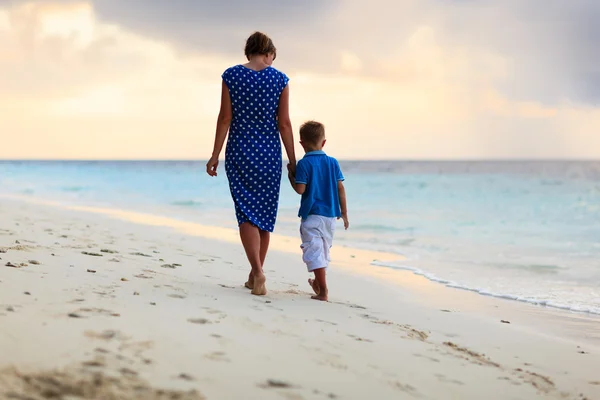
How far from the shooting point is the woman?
4.21 m

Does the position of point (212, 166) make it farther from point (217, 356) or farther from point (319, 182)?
point (217, 356)

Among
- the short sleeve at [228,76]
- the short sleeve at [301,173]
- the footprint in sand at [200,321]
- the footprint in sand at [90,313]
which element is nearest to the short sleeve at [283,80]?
the short sleeve at [228,76]

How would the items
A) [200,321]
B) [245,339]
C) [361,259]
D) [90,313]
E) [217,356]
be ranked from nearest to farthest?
[217,356], [245,339], [90,313], [200,321], [361,259]

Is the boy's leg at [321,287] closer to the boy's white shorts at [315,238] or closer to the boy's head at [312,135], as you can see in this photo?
the boy's white shorts at [315,238]

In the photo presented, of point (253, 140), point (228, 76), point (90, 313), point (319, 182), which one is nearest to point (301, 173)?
point (319, 182)

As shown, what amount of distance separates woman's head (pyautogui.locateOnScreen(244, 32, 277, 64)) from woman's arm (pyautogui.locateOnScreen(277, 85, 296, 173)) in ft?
0.93

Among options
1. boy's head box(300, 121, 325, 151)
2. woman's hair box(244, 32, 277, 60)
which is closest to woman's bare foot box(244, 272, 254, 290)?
boy's head box(300, 121, 325, 151)

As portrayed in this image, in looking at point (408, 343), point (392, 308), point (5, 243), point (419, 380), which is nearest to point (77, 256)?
point (5, 243)

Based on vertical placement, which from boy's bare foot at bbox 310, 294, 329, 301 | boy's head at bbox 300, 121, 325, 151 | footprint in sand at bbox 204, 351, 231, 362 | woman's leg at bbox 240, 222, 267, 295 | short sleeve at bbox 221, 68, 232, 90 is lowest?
boy's bare foot at bbox 310, 294, 329, 301

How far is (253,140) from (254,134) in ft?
0.14

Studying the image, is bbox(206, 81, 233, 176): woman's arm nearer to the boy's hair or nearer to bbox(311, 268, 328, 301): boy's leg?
the boy's hair

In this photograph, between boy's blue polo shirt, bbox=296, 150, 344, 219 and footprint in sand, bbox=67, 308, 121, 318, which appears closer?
footprint in sand, bbox=67, 308, 121, 318

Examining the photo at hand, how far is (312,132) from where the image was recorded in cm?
435

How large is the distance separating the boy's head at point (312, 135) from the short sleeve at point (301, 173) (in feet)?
0.44
